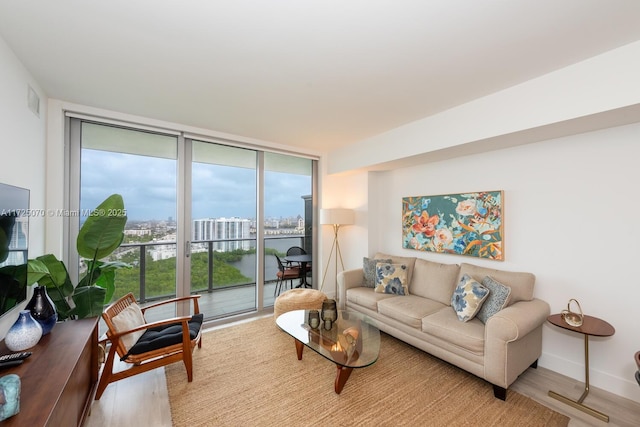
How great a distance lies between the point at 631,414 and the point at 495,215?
182 cm

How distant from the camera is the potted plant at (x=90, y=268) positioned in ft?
7.14

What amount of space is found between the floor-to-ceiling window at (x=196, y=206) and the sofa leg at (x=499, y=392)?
9.71 ft

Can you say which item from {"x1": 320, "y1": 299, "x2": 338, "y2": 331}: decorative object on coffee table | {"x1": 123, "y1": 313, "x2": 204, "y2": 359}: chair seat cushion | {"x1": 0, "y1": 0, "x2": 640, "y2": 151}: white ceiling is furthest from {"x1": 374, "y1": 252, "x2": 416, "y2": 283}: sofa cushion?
{"x1": 123, "y1": 313, "x2": 204, "y2": 359}: chair seat cushion

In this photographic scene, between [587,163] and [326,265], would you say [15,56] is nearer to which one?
[326,265]

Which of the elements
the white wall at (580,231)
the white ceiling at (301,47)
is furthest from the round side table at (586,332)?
the white ceiling at (301,47)

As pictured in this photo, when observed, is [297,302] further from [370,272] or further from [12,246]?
[12,246]

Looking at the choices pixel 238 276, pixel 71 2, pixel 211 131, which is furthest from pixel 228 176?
pixel 71 2

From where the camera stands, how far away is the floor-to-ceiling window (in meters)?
3.12

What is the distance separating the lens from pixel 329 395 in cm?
224

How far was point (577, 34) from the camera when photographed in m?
1.72

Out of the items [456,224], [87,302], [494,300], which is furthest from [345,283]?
[87,302]

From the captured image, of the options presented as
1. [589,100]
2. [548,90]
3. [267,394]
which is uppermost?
[548,90]

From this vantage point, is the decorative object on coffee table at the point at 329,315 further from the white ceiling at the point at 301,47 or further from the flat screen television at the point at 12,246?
the flat screen television at the point at 12,246

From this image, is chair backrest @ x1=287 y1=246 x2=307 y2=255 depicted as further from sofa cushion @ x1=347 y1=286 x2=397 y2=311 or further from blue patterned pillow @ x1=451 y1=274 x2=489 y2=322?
blue patterned pillow @ x1=451 y1=274 x2=489 y2=322
